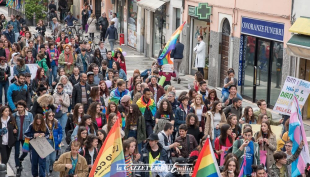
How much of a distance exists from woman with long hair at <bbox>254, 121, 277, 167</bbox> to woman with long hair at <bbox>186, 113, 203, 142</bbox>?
55.4 inches

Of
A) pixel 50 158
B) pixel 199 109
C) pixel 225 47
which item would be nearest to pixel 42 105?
pixel 50 158

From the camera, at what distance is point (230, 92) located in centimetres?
1672

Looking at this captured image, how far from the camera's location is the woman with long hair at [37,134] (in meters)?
14.1

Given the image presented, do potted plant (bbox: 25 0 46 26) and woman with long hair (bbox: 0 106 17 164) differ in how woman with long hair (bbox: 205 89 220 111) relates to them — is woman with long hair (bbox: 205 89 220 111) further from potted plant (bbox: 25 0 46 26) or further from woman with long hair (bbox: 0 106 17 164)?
potted plant (bbox: 25 0 46 26)

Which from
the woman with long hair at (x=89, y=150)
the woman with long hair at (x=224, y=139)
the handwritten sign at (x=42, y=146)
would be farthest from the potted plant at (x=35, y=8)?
the woman with long hair at (x=89, y=150)

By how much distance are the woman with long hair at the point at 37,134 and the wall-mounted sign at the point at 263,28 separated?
993 centimetres

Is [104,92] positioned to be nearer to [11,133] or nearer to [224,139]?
[11,133]

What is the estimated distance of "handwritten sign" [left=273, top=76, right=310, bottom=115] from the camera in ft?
49.4

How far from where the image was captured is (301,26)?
66.9 ft

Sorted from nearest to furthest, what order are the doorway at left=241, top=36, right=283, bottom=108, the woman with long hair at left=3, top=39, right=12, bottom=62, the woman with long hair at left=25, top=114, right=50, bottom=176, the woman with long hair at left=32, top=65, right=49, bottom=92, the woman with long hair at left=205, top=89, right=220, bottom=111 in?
the woman with long hair at left=25, top=114, right=50, bottom=176 → the woman with long hair at left=205, top=89, right=220, bottom=111 → the woman with long hair at left=32, top=65, right=49, bottom=92 → the doorway at left=241, top=36, right=283, bottom=108 → the woman with long hair at left=3, top=39, right=12, bottom=62

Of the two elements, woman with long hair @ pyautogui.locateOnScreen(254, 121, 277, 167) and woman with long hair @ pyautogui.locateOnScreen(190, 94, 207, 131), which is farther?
woman with long hair @ pyautogui.locateOnScreen(190, 94, 207, 131)

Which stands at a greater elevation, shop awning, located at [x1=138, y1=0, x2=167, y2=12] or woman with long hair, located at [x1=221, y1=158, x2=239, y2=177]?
shop awning, located at [x1=138, y1=0, x2=167, y2=12]

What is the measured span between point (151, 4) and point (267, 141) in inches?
757

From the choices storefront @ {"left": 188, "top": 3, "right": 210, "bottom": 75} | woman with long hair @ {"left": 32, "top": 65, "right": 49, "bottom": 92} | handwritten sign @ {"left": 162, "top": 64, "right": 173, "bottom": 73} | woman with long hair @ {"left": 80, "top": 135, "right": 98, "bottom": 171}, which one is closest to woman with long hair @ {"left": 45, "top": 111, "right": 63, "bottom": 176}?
woman with long hair @ {"left": 80, "top": 135, "right": 98, "bottom": 171}
